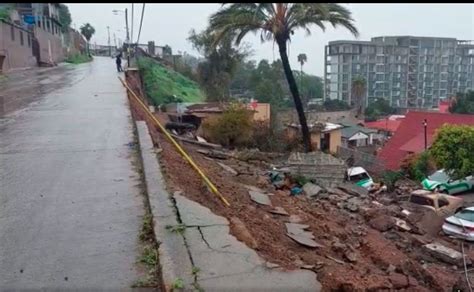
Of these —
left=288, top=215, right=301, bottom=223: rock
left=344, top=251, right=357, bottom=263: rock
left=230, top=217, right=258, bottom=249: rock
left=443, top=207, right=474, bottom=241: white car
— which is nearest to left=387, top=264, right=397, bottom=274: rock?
left=344, top=251, right=357, bottom=263: rock

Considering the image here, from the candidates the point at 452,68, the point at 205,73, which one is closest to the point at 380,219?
the point at 205,73

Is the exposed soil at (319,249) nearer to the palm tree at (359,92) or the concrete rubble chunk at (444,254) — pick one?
the concrete rubble chunk at (444,254)

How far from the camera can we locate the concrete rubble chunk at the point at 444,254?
909 centimetres

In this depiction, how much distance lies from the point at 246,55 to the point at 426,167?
20010 millimetres

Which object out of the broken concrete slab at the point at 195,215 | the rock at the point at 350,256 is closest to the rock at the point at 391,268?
the rock at the point at 350,256

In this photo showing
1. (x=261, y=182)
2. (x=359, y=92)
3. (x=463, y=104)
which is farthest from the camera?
(x=359, y=92)

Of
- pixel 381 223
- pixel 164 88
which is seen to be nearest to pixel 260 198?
pixel 381 223

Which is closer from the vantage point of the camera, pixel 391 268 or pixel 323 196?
pixel 391 268

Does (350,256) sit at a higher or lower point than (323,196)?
higher

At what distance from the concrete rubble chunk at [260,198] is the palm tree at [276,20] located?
9.29 m

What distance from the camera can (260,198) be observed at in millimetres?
7094

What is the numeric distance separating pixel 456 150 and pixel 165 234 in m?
17.7

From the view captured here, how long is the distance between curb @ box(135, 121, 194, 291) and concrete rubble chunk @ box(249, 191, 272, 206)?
4.72 feet

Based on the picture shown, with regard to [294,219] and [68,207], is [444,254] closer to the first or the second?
[294,219]
